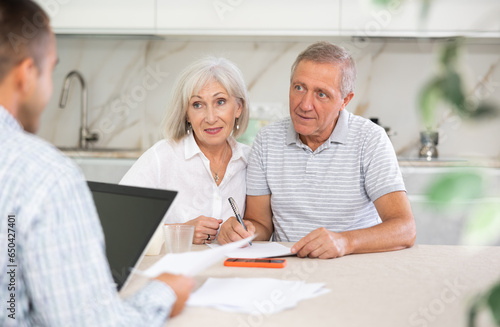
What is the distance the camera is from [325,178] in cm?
184

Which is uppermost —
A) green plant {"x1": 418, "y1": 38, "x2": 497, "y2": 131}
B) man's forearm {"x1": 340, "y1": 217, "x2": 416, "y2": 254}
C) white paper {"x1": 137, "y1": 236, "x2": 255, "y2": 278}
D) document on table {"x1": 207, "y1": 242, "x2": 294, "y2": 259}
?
green plant {"x1": 418, "y1": 38, "x2": 497, "y2": 131}

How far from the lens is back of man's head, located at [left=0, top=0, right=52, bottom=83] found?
2.41 ft

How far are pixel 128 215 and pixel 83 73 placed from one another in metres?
2.97

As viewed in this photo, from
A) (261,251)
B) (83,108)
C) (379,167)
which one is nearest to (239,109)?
(379,167)

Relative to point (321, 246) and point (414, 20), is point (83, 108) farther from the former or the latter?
point (321, 246)

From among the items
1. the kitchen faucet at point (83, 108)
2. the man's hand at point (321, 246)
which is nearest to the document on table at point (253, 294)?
the man's hand at point (321, 246)

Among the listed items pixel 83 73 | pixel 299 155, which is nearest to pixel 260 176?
pixel 299 155

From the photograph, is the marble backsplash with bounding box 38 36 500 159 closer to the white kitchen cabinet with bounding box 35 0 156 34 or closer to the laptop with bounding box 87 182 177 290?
the white kitchen cabinet with bounding box 35 0 156 34

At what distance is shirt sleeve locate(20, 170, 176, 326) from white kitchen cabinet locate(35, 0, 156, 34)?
2842mm

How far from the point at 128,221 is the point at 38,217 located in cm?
43

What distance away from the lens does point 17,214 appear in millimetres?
705

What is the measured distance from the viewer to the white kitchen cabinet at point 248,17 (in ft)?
10.8

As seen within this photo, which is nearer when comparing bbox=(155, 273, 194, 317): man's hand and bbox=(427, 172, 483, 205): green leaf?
bbox=(427, 172, 483, 205): green leaf

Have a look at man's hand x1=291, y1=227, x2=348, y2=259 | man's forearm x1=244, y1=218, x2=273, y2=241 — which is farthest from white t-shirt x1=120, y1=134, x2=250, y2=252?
man's hand x1=291, y1=227, x2=348, y2=259
